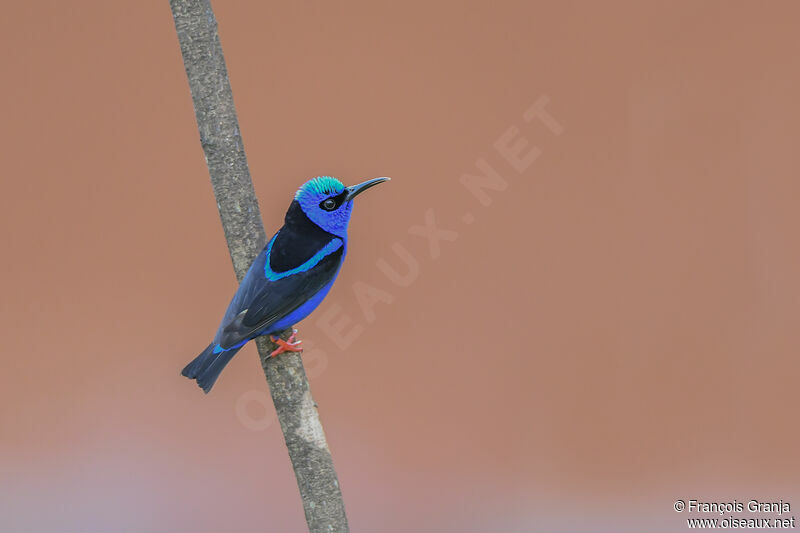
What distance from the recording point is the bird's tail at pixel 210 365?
2.13 metres

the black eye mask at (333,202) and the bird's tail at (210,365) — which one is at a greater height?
the black eye mask at (333,202)

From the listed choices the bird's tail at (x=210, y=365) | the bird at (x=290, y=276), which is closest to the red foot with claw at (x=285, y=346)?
the bird at (x=290, y=276)

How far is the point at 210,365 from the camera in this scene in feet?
7.03

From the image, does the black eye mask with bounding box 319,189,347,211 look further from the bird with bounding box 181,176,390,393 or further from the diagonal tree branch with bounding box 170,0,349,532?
the diagonal tree branch with bounding box 170,0,349,532

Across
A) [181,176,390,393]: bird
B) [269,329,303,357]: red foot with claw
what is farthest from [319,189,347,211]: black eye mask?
[269,329,303,357]: red foot with claw

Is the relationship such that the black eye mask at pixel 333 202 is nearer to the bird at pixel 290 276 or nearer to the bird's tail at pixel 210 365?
the bird at pixel 290 276

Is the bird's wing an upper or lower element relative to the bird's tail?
upper

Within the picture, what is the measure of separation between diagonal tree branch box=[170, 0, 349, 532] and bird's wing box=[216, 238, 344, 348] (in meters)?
0.08

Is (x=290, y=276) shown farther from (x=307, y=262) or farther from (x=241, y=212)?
(x=241, y=212)

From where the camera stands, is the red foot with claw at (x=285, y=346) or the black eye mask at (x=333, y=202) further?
the black eye mask at (x=333, y=202)

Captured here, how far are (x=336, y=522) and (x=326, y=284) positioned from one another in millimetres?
604

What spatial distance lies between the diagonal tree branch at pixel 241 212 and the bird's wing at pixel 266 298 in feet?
0.26

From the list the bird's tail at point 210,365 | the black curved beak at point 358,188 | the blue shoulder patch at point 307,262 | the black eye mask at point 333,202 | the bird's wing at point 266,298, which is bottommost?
the bird's tail at point 210,365

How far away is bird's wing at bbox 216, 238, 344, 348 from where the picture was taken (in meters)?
2.09
